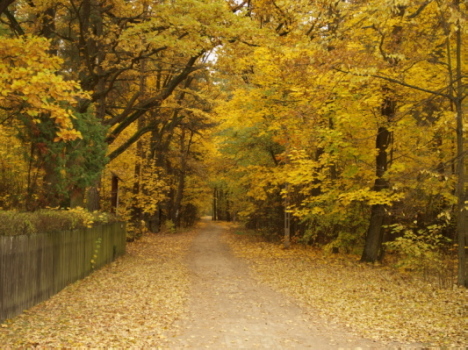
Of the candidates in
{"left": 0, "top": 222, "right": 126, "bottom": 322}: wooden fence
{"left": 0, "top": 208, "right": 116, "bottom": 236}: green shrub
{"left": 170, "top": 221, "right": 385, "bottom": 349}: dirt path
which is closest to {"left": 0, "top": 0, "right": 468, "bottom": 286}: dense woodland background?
{"left": 0, "top": 208, "right": 116, "bottom": 236}: green shrub

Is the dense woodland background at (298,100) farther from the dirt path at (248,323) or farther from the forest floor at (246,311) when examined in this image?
the dirt path at (248,323)

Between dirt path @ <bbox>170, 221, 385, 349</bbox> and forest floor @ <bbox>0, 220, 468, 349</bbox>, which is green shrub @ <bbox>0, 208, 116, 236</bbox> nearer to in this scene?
forest floor @ <bbox>0, 220, 468, 349</bbox>

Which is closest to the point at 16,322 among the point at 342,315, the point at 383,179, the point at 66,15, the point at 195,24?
the point at 342,315

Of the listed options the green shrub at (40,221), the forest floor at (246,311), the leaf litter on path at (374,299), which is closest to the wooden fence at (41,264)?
the green shrub at (40,221)

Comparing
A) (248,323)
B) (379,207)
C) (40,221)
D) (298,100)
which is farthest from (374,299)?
(298,100)

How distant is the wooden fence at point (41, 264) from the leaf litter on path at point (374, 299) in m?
5.15

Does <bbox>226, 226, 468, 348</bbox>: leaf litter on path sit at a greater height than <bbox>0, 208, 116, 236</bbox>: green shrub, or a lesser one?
lesser

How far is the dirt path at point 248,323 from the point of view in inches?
253

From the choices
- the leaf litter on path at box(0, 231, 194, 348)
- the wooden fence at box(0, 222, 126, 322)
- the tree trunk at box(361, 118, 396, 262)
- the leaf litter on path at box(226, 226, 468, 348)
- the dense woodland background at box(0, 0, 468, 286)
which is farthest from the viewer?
the tree trunk at box(361, 118, 396, 262)

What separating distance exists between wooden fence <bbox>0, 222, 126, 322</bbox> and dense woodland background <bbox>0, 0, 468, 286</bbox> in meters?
1.88

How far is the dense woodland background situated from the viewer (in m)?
10.1

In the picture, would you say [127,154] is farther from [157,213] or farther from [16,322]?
[16,322]

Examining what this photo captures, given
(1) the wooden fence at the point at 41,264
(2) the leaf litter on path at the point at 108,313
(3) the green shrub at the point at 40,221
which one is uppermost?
(3) the green shrub at the point at 40,221

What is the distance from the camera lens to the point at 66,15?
56.2 feet
